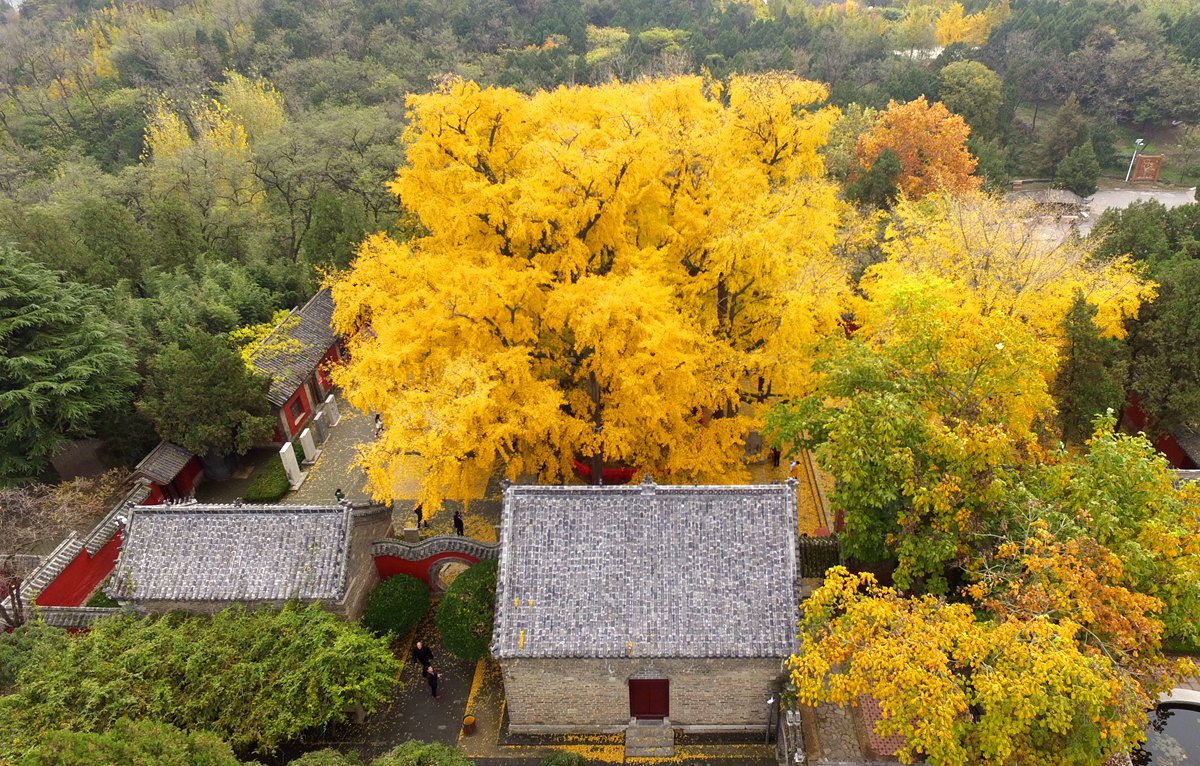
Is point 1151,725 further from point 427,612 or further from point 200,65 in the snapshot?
point 200,65

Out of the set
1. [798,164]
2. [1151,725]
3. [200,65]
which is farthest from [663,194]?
[200,65]

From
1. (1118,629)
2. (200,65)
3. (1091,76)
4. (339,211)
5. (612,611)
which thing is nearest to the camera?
(1118,629)

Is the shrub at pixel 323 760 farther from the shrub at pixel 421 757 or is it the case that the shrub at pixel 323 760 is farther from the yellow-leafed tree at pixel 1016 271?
the yellow-leafed tree at pixel 1016 271

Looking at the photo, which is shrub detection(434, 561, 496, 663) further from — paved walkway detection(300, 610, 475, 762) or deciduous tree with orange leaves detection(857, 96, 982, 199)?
deciduous tree with orange leaves detection(857, 96, 982, 199)

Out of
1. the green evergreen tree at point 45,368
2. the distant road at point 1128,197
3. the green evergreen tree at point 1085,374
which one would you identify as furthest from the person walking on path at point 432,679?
the distant road at point 1128,197

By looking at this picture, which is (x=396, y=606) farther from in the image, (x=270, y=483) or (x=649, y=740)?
(x=270, y=483)

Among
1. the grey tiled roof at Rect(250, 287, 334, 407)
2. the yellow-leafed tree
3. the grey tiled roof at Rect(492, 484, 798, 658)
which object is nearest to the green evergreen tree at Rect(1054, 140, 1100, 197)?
the yellow-leafed tree
